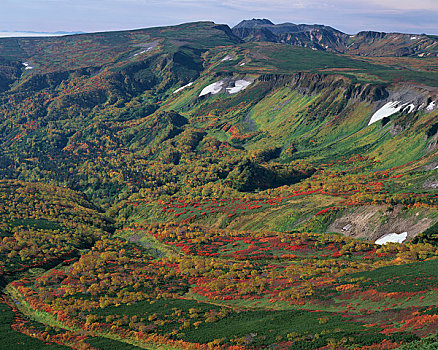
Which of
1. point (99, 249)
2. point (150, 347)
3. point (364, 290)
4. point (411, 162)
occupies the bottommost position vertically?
point (99, 249)

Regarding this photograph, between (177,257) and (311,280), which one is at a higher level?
(311,280)

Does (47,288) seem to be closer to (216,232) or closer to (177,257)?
(177,257)

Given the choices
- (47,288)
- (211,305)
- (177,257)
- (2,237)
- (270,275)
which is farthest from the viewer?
(2,237)

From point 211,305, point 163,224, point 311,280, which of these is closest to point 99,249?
point 163,224

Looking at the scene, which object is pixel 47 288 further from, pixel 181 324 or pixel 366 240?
pixel 366 240

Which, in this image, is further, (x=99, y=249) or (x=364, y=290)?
(x=99, y=249)

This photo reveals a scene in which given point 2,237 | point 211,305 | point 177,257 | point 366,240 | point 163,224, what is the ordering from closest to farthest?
point 211,305 < point 366,240 < point 177,257 < point 2,237 < point 163,224

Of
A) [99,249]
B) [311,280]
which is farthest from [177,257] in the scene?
[311,280]
